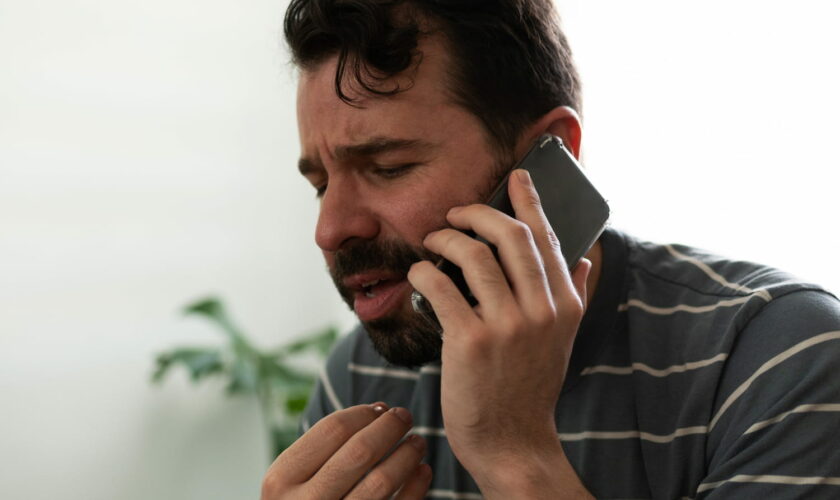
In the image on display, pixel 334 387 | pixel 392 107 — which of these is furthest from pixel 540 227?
pixel 334 387

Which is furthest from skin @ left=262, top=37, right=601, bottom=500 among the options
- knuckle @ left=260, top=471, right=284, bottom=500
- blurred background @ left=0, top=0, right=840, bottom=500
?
blurred background @ left=0, top=0, right=840, bottom=500

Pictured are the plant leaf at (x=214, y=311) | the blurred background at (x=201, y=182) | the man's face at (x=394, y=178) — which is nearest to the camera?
the man's face at (x=394, y=178)

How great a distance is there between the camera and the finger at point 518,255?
84cm

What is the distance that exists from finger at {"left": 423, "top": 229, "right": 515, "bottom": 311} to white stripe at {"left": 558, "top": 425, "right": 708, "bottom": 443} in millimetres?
266

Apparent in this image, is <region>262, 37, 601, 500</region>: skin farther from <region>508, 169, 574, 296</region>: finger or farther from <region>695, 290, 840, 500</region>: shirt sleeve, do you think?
<region>695, 290, 840, 500</region>: shirt sleeve

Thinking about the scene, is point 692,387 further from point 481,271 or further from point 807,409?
point 481,271

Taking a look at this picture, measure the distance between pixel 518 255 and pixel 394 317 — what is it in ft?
0.88

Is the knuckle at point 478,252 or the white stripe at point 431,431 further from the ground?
the knuckle at point 478,252

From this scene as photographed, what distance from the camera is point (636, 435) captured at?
3.25 feet

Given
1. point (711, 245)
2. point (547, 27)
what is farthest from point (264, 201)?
point (547, 27)

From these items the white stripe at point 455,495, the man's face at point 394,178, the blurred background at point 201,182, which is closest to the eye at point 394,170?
the man's face at point 394,178

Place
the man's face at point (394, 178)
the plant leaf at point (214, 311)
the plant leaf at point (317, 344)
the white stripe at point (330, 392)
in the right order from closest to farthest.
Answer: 1. the man's face at point (394, 178)
2. the white stripe at point (330, 392)
3. the plant leaf at point (214, 311)
4. the plant leaf at point (317, 344)

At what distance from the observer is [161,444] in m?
2.27

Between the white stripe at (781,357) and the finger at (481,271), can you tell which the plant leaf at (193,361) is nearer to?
the finger at (481,271)
